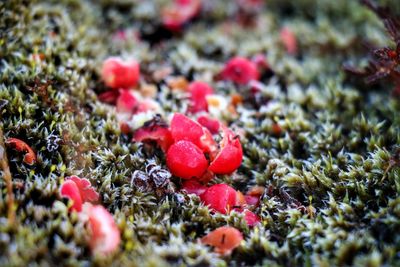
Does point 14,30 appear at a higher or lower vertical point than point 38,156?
higher

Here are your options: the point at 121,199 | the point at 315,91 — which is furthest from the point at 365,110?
the point at 121,199

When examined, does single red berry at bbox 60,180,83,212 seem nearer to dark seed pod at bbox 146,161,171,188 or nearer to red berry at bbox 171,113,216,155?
dark seed pod at bbox 146,161,171,188

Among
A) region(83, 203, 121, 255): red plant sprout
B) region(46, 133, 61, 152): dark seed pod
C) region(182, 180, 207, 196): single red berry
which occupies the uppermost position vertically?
region(46, 133, 61, 152): dark seed pod

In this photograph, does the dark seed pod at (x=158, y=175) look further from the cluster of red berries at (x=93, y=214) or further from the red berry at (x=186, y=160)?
the cluster of red berries at (x=93, y=214)

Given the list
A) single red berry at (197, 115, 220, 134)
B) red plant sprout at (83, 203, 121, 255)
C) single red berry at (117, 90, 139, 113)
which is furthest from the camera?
single red berry at (117, 90, 139, 113)

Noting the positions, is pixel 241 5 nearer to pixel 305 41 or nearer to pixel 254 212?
pixel 305 41

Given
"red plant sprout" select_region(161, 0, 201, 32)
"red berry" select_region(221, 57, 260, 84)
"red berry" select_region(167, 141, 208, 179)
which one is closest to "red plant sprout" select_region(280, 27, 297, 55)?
"red berry" select_region(221, 57, 260, 84)
